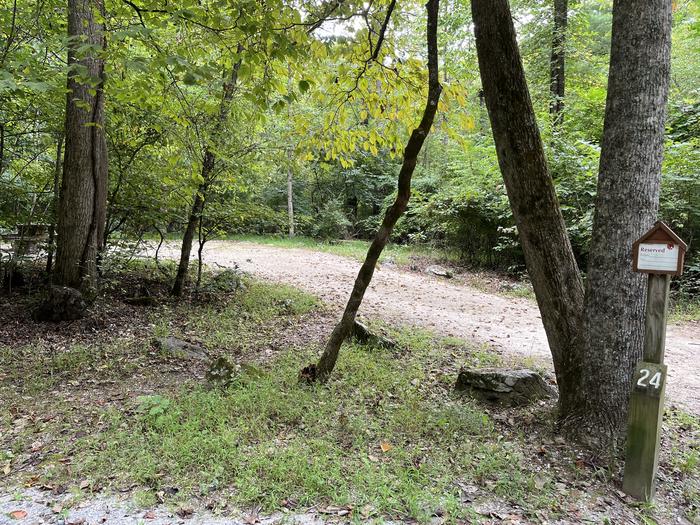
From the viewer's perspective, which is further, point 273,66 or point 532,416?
point 273,66

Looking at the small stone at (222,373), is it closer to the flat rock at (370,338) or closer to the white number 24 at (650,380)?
the flat rock at (370,338)

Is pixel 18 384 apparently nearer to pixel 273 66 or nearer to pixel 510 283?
pixel 273 66

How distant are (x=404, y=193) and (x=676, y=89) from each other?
40.5 ft

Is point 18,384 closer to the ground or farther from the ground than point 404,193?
closer to the ground

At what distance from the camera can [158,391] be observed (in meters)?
4.45

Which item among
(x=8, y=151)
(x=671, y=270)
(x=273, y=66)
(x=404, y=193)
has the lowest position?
(x=671, y=270)

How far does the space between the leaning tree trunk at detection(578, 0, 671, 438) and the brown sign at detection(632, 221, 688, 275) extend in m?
0.32

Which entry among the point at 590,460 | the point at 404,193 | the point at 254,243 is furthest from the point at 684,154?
the point at 254,243

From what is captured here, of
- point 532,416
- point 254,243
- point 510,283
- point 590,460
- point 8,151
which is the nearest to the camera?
point 590,460

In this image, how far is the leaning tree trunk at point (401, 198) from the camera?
4.27m

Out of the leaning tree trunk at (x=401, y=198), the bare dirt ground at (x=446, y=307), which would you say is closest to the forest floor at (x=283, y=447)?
the leaning tree trunk at (x=401, y=198)

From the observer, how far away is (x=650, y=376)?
286 cm

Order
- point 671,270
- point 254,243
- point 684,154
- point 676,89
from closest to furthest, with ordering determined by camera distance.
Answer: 1. point 671,270
2. point 684,154
3. point 676,89
4. point 254,243

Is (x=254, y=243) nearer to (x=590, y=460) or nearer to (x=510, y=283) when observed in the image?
(x=510, y=283)
